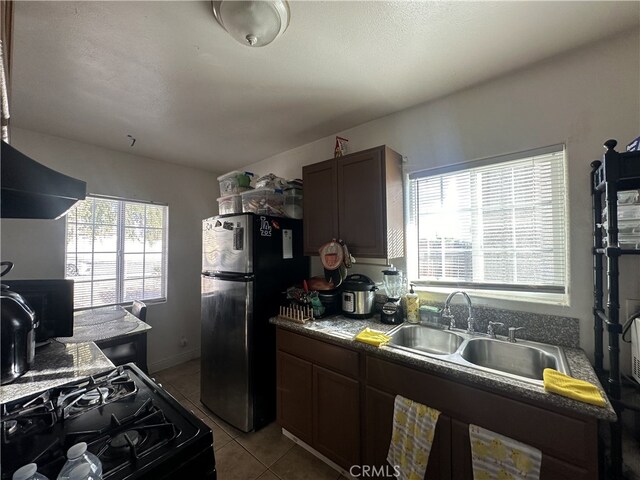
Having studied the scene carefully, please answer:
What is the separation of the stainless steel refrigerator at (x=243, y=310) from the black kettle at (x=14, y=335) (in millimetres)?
1148

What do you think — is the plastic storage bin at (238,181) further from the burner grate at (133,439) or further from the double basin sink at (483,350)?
the burner grate at (133,439)

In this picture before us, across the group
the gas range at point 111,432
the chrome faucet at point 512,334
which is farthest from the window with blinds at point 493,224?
the gas range at point 111,432

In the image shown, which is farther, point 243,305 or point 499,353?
point 243,305

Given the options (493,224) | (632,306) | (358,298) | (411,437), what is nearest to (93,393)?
(411,437)

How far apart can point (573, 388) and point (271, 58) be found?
6.65 ft

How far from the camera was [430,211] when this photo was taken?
1936 mm

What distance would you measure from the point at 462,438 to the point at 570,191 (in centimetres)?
138

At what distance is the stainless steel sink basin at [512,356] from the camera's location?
53.4 inches

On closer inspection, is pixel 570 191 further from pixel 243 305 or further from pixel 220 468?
pixel 220 468

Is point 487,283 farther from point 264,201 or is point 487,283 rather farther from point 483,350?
point 264,201

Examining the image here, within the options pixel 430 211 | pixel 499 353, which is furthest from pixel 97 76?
pixel 499 353

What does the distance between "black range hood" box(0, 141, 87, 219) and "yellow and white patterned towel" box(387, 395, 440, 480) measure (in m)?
1.60

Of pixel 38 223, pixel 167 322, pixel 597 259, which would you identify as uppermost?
pixel 38 223

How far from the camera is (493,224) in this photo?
1686mm
